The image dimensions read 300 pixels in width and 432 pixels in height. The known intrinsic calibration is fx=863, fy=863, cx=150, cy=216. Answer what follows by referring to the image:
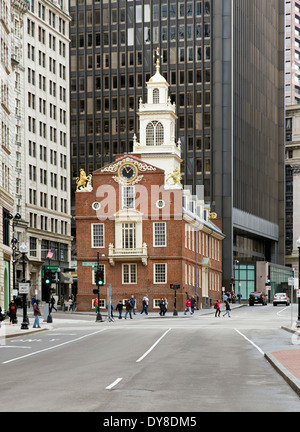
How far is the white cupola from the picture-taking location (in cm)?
9850

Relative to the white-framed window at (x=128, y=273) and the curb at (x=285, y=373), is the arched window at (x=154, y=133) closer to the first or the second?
the white-framed window at (x=128, y=273)

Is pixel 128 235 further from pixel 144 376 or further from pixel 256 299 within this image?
pixel 144 376

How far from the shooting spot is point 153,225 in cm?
8919

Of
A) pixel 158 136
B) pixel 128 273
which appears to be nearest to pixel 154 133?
pixel 158 136

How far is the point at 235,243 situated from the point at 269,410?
12408 cm

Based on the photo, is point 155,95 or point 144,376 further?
point 155,95

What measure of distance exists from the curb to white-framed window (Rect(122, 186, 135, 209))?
61.1 meters

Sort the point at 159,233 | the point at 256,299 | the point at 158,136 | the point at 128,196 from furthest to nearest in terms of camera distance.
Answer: the point at 256,299, the point at 158,136, the point at 128,196, the point at 159,233

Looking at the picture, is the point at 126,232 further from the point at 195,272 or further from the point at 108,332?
the point at 108,332

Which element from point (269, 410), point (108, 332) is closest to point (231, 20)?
point (108, 332)

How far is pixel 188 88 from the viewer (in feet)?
452

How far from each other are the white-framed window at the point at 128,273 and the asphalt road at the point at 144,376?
48.6 meters

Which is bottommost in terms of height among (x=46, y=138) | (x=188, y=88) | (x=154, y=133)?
(x=154, y=133)

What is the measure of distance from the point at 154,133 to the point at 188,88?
39.2m
